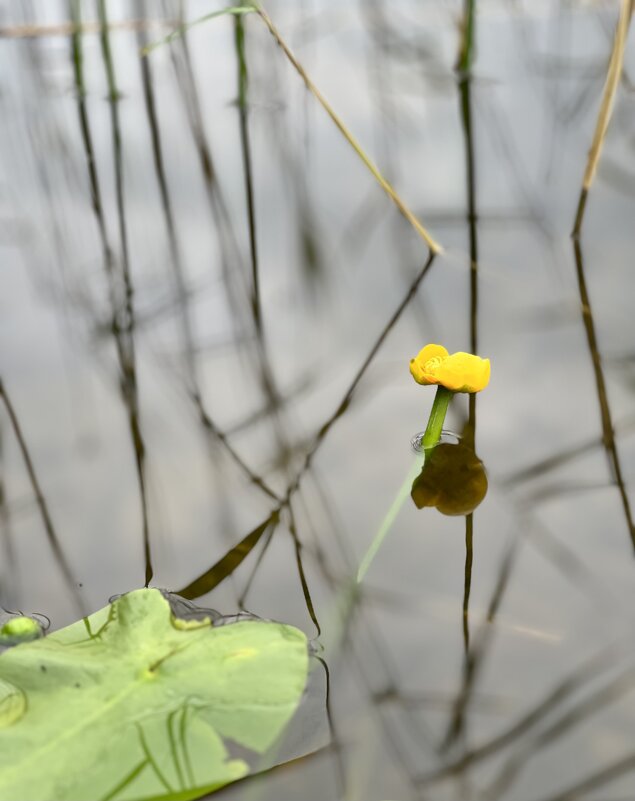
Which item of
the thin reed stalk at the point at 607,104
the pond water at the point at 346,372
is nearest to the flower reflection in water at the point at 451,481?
the pond water at the point at 346,372

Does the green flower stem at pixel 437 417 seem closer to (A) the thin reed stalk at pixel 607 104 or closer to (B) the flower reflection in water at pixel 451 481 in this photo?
(B) the flower reflection in water at pixel 451 481

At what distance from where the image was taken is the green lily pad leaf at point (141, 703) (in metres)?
0.73

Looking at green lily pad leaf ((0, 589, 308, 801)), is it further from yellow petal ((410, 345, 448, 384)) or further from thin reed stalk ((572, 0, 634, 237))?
thin reed stalk ((572, 0, 634, 237))

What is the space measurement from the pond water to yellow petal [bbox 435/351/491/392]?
4.4 inches

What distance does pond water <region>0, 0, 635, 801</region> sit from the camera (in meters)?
0.83

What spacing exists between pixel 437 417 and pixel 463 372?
0.08m

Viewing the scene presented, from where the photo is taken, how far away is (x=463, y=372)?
1056 mm

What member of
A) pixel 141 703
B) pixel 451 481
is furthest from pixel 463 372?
pixel 141 703

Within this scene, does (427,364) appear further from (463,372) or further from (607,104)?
(607,104)

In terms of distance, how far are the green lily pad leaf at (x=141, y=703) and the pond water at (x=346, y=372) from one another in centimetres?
4

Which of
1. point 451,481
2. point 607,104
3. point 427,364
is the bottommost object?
point 451,481

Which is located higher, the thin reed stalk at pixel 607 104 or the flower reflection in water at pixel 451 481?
the thin reed stalk at pixel 607 104

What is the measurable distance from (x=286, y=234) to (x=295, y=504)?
74 centimetres

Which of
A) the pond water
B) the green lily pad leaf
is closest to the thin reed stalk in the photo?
the pond water
